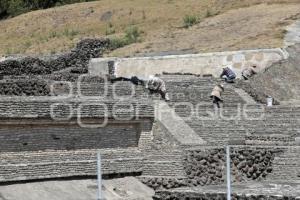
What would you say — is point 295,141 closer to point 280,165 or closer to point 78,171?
point 280,165

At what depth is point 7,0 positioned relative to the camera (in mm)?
61719

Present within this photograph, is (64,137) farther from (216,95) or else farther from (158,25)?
(158,25)

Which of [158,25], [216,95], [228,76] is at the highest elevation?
[216,95]

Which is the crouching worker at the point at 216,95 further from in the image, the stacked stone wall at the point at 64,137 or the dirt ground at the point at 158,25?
the dirt ground at the point at 158,25

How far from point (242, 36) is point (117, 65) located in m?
5.41

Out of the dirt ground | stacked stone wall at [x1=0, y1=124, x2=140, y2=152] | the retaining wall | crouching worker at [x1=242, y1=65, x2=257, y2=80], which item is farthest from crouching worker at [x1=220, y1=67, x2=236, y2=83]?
stacked stone wall at [x1=0, y1=124, x2=140, y2=152]

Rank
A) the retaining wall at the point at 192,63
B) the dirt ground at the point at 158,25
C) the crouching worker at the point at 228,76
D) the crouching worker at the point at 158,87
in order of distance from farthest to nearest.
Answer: the dirt ground at the point at 158,25 → the retaining wall at the point at 192,63 → the crouching worker at the point at 228,76 → the crouching worker at the point at 158,87

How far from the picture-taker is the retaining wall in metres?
26.9

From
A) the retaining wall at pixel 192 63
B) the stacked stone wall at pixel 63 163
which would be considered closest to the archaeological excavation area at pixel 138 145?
the stacked stone wall at pixel 63 163

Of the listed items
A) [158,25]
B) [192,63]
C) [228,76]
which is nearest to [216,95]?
[228,76]

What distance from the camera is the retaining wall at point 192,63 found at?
1059 inches

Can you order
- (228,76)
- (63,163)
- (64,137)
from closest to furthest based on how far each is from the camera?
1. (63,163)
2. (64,137)
3. (228,76)

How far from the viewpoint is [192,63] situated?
28109 mm

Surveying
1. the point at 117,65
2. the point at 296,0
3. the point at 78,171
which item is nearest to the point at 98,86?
the point at 78,171
